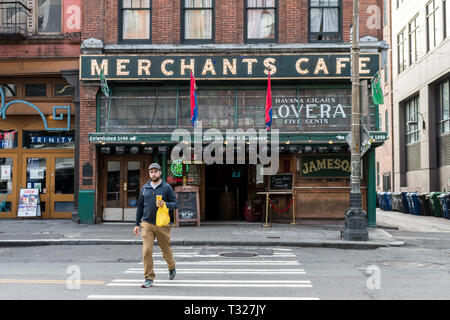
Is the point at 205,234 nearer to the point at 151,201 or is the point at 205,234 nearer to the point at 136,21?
the point at 151,201

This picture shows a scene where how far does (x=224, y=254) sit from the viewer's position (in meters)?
11.7

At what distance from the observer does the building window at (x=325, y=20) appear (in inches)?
711

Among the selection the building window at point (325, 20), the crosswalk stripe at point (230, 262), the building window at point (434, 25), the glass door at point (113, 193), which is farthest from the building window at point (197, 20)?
the building window at point (434, 25)

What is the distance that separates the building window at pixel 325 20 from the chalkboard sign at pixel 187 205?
698 centimetres

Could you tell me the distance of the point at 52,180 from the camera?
61.7ft

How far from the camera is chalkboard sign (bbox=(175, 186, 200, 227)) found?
16594mm

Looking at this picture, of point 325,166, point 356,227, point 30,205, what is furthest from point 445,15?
point 30,205

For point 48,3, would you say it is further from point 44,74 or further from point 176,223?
point 176,223

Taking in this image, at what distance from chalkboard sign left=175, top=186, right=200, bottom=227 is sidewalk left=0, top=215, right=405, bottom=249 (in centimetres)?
31

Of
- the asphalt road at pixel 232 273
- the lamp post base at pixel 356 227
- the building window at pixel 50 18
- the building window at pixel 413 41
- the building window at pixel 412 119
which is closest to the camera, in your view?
the asphalt road at pixel 232 273

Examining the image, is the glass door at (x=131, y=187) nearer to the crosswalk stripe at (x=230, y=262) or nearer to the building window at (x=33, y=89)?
the building window at (x=33, y=89)

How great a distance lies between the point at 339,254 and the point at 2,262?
746 cm

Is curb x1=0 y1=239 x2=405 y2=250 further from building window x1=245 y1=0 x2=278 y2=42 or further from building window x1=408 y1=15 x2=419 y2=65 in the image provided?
building window x1=408 y1=15 x2=419 y2=65
